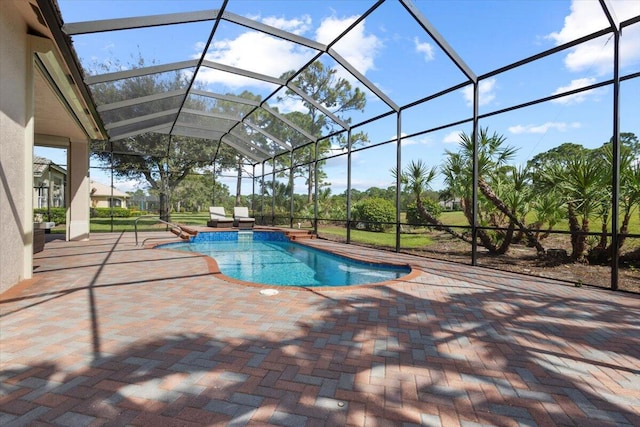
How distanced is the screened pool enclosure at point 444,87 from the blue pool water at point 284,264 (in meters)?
2.26

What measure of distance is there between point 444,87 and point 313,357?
22.0 ft

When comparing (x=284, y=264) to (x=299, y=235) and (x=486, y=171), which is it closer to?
(x=299, y=235)

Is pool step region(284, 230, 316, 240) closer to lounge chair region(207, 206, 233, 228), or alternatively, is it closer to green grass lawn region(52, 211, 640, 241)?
green grass lawn region(52, 211, 640, 241)

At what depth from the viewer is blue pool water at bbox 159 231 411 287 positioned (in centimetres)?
663

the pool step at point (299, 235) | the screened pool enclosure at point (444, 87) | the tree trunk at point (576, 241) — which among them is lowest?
the pool step at point (299, 235)

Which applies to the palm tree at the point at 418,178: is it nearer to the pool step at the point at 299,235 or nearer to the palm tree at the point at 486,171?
the palm tree at the point at 486,171

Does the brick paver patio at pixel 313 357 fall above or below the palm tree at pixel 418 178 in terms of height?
below

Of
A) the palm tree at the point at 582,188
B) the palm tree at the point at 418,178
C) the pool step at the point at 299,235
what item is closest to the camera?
the palm tree at the point at 582,188

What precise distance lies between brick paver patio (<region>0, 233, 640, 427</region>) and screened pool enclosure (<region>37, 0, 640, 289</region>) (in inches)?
100

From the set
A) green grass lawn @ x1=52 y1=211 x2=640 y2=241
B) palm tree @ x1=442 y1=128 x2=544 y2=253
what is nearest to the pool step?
green grass lawn @ x1=52 y1=211 x2=640 y2=241

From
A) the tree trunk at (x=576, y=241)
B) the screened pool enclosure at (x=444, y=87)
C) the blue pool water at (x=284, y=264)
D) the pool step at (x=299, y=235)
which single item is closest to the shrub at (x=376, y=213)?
the pool step at (x=299, y=235)

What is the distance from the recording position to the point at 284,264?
8.39m

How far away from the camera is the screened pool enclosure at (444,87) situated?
17.1ft

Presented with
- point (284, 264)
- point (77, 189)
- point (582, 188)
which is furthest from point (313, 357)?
point (77, 189)
